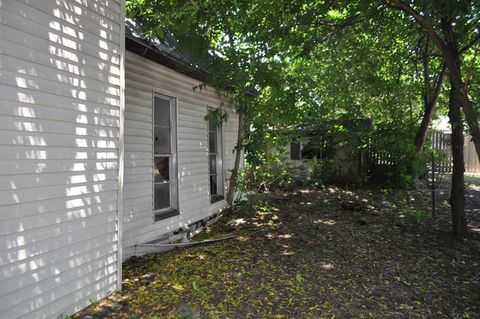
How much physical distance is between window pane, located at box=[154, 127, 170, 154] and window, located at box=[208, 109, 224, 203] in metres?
2.00

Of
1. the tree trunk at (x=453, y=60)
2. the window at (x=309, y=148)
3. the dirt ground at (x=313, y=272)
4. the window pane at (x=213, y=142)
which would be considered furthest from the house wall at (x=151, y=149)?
the window at (x=309, y=148)

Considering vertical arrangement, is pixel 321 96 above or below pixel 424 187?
above

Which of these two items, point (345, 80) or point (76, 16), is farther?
point (345, 80)

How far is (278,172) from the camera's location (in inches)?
496

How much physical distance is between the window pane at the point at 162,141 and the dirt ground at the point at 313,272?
1.83m

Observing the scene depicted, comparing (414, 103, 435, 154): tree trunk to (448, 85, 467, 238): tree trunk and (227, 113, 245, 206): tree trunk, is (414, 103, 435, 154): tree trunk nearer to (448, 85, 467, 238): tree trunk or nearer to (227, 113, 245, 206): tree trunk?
(448, 85, 467, 238): tree trunk

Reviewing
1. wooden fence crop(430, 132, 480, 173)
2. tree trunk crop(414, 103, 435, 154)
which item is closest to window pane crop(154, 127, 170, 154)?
tree trunk crop(414, 103, 435, 154)

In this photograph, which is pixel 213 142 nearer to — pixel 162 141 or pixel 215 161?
pixel 215 161

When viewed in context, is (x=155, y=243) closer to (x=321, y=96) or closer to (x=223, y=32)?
(x=223, y=32)

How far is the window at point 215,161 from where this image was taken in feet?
29.2

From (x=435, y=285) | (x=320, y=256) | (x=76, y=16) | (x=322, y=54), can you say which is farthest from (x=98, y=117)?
(x=322, y=54)

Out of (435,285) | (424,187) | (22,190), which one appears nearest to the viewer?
(22,190)

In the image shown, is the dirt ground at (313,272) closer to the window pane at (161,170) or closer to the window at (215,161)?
the window at (215,161)

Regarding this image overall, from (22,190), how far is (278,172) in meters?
9.95
